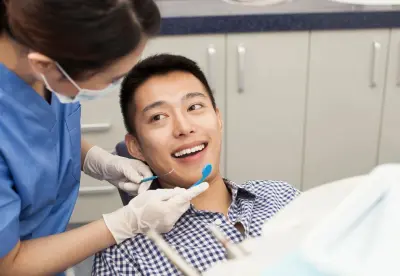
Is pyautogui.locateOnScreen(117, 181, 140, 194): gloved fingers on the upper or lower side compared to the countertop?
lower

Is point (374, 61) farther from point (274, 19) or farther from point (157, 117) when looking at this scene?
point (157, 117)

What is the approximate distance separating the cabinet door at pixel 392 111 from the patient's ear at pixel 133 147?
1.20 metres

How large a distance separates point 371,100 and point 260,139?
1.58ft

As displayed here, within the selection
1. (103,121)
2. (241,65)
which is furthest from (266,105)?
(103,121)

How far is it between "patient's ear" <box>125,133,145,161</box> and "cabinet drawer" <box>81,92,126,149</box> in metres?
0.70

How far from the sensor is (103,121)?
2285 millimetres

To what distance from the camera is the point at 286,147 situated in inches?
94.0

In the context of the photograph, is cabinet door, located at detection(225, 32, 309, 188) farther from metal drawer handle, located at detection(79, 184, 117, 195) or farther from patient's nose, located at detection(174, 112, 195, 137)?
patient's nose, located at detection(174, 112, 195, 137)

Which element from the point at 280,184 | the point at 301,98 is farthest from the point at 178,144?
the point at 301,98

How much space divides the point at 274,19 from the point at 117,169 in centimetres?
92

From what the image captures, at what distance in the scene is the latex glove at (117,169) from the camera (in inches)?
58.6

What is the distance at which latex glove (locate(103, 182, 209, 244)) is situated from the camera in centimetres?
127

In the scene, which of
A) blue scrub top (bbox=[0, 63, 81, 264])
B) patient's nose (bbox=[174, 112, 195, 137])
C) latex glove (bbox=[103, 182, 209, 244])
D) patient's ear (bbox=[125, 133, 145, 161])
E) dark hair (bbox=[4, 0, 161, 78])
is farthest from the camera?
patient's ear (bbox=[125, 133, 145, 161])

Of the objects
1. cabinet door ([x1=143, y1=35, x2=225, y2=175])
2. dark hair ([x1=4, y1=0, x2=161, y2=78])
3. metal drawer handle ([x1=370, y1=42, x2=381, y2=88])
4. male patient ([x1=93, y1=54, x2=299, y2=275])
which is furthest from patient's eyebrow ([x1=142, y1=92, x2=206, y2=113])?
metal drawer handle ([x1=370, y1=42, x2=381, y2=88])
